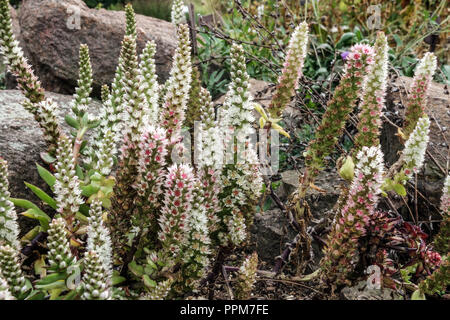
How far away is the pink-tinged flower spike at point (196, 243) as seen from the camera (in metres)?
1.87

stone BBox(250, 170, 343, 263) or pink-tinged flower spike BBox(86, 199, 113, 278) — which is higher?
pink-tinged flower spike BBox(86, 199, 113, 278)

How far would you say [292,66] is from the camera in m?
2.52

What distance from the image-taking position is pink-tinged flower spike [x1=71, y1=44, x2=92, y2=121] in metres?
2.30

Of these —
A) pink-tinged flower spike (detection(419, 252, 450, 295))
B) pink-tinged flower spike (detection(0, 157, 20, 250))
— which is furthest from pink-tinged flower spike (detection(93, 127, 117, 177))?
pink-tinged flower spike (detection(419, 252, 450, 295))

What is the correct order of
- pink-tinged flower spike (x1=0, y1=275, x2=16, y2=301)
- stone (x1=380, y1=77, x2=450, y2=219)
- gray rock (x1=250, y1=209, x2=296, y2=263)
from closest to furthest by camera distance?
pink-tinged flower spike (x1=0, y1=275, x2=16, y2=301), gray rock (x1=250, y1=209, x2=296, y2=263), stone (x1=380, y1=77, x2=450, y2=219)

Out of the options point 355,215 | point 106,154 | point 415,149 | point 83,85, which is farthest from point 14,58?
point 415,149

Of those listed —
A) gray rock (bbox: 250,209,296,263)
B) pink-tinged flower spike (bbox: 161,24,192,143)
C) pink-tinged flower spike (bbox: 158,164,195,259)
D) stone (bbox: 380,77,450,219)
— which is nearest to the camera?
pink-tinged flower spike (bbox: 158,164,195,259)

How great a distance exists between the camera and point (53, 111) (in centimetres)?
226

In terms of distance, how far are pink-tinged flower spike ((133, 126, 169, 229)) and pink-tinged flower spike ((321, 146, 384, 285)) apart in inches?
31.5

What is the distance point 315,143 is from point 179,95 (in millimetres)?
742

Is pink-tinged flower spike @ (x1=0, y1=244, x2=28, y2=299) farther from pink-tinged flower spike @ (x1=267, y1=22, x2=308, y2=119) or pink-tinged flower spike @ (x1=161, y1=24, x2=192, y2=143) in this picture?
pink-tinged flower spike @ (x1=267, y1=22, x2=308, y2=119)

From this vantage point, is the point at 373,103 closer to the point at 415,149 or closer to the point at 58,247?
the point at 415,149
